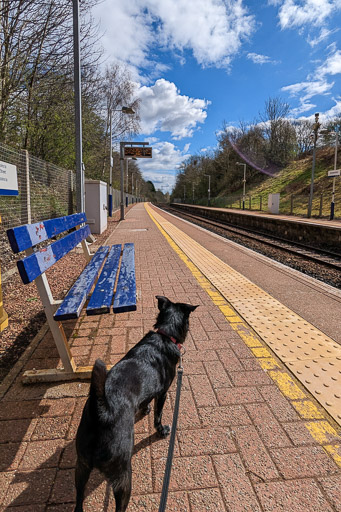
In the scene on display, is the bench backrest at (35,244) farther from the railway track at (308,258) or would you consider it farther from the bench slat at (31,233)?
the railway track at (308,258)

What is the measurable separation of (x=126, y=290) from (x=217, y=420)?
1426 mm

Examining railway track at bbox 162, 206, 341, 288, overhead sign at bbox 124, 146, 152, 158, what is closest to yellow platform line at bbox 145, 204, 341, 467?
railway track at bbox 162, 206, 341, 288

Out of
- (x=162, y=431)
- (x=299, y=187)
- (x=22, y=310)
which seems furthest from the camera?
(x=299, y=187)

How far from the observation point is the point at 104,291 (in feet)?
9.62

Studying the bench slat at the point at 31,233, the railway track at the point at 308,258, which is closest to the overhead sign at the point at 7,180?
the bench slat at the point at 31,233

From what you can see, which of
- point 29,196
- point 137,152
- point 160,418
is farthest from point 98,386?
point 137,152

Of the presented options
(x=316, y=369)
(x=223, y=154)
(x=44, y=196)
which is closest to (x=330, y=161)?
(x=223, y=154)

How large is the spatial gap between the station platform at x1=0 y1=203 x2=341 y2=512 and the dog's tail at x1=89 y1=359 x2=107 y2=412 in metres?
0.65

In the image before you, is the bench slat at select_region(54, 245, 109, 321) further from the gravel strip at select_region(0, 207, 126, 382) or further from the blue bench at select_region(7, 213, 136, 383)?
the gravel strip at select_region(0, 207, 126, 382)

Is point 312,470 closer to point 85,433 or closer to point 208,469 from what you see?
point 208,469

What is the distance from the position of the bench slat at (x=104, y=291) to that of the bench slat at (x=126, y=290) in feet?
0.23

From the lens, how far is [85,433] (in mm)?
1364

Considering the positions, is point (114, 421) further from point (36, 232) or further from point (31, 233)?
point (36, 232)

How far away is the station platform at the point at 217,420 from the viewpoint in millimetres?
1574
